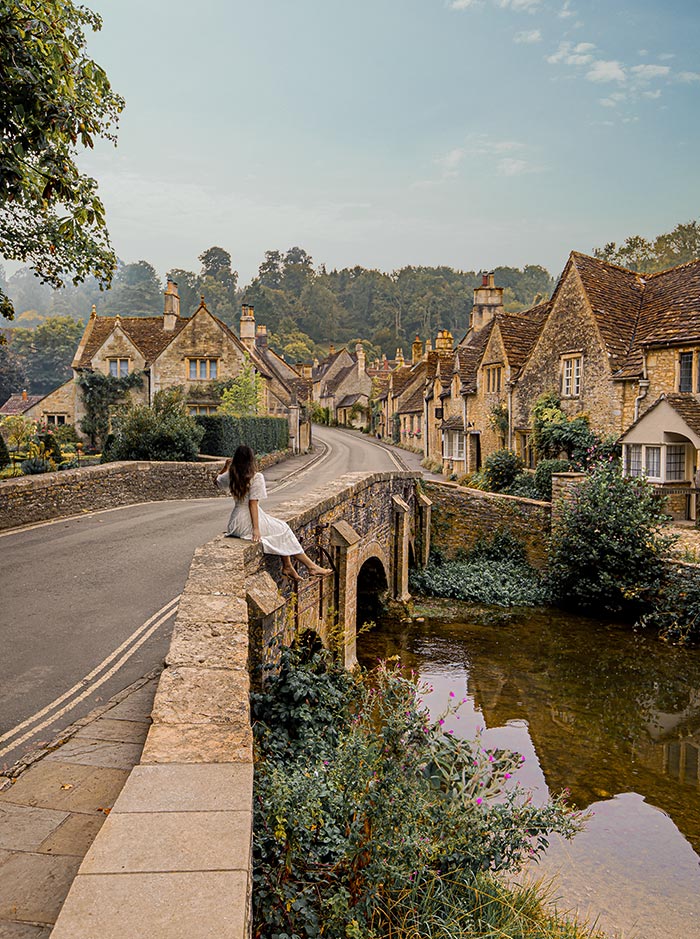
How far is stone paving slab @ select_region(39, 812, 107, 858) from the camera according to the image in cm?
366

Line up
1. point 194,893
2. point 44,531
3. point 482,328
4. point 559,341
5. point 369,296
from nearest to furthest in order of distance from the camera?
point 194,893 < point 44,531 < point 559,341 < point 482,328 < point 369,296

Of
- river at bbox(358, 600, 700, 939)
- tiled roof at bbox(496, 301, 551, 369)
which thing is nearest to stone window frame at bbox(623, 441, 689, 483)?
river at bbox(358, 600, 700, 939)

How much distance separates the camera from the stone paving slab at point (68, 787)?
4.22 meters

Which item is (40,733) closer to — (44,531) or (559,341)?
(44,531)

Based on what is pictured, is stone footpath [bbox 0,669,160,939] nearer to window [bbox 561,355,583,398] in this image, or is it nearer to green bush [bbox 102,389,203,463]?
green bush [bbox 102,389,203,463]

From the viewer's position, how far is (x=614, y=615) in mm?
21094

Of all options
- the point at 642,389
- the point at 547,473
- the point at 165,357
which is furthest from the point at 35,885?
the point at 165,357

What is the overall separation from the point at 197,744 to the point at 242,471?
167 inches

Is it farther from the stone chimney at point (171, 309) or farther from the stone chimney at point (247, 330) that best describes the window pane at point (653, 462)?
the stone chimney at point (171, 309)

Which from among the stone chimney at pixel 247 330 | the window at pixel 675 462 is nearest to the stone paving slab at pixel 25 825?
the window at pixel 675 462

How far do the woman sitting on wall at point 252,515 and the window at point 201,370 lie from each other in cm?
3342

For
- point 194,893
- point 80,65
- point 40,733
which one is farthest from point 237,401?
point 194,893

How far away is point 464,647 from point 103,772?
14.7 meters

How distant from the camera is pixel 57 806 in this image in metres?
4.20
